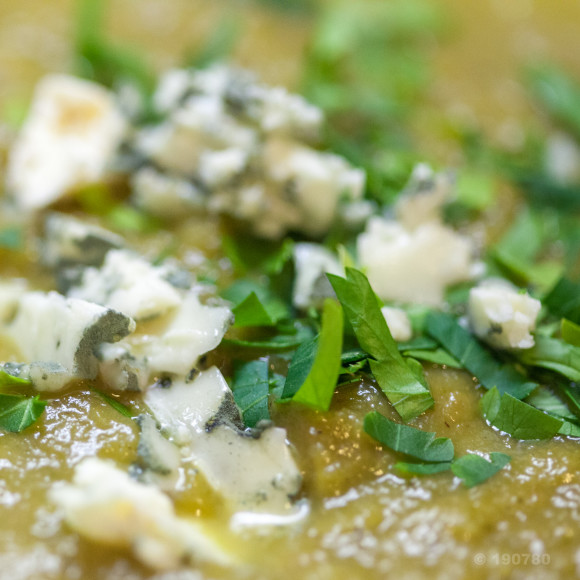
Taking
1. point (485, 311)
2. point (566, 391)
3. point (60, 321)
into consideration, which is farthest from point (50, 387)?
point (566, 391)

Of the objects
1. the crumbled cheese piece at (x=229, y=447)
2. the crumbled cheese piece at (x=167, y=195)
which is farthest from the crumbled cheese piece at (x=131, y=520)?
the crumbled cheese piece at (x=167, y=195)

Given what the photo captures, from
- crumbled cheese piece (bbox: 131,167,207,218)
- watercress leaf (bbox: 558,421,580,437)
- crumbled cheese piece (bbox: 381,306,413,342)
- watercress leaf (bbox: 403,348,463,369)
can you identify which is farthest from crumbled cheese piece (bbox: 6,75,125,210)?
watercress leaf (bbox: 558,421,580,437)

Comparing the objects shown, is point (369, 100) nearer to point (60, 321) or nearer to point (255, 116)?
point (255, 116)

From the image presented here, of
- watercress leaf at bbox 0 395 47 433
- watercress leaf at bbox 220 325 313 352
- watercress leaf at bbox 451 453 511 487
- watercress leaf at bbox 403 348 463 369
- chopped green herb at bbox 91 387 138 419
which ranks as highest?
watercress leaf at bbox 403 348 463 369

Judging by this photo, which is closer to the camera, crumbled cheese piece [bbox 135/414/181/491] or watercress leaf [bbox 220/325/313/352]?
crumbled cheese piece [bbox 135/414/181/491]

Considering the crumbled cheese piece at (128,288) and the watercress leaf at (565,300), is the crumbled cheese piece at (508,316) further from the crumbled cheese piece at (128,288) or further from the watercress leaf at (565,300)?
the crumbled cheese piece at (128,288)

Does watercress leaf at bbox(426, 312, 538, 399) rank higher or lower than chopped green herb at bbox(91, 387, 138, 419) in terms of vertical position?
higher

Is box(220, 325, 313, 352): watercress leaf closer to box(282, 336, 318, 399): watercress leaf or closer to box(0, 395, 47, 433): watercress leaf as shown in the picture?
box(282, 336, 318, 399): watercress leaf

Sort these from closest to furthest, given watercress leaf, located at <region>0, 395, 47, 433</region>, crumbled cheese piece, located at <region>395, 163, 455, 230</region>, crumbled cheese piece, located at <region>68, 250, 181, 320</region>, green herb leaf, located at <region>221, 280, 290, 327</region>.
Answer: watercress leaf, located at <region>0, 395, 47, 433</region>, crumbled cheese piece, located at <region>68, 250, 181, 320</region>, green herb leaf, located at <region>221, 280, 290, 327</region>, crumbled cheese piece, located at <region>395, 163, 455, 230</region>
